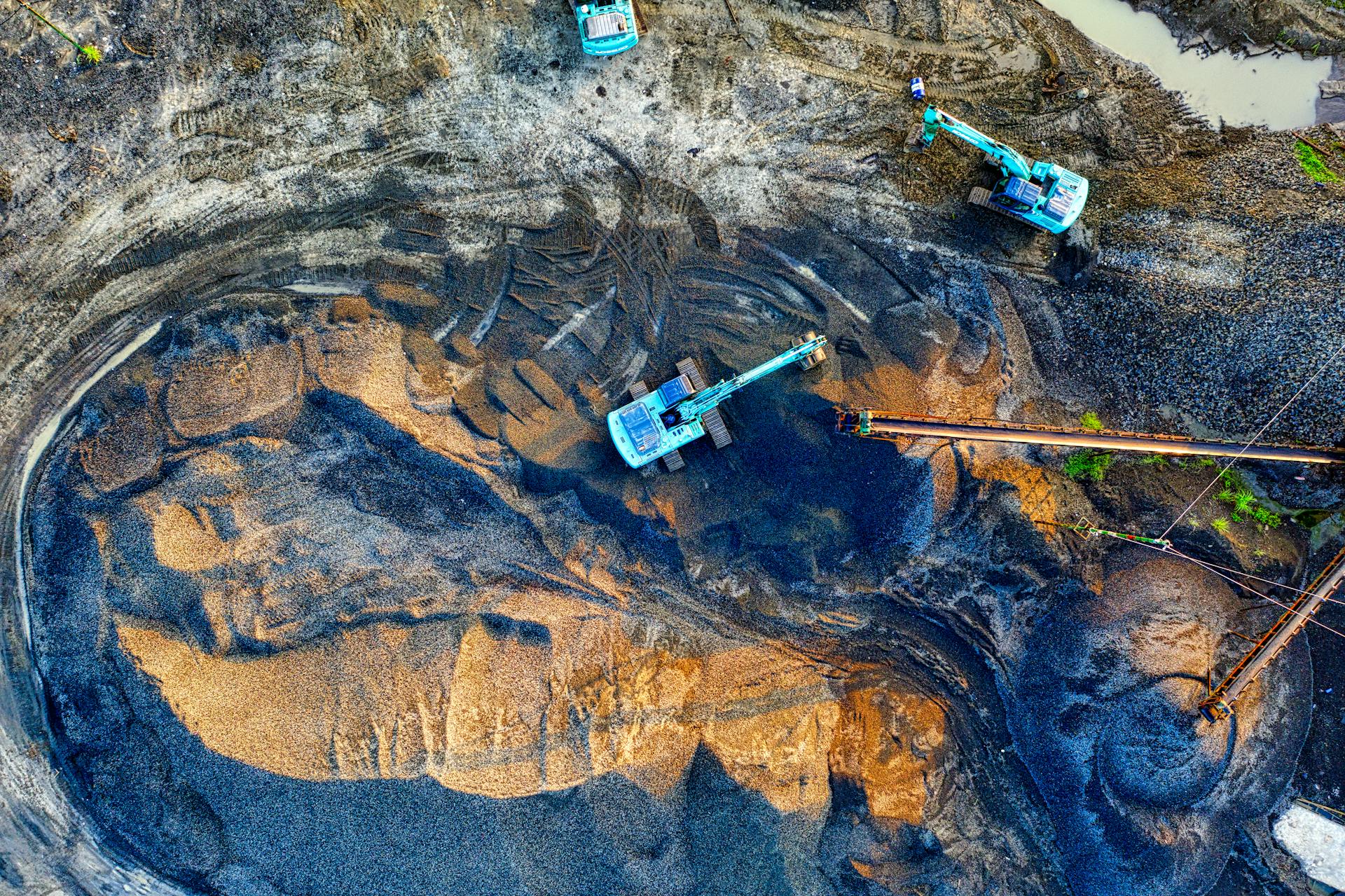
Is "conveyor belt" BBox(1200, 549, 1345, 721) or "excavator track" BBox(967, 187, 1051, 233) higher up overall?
"excavator track" BBox(967, 187, 1051, 233)

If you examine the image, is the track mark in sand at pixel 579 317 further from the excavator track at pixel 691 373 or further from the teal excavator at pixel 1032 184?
the teal excavator at pixel 1032 184

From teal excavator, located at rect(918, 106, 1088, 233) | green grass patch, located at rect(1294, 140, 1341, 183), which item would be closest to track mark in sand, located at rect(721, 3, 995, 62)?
teal excavator, located at rect(918, 106, 1088, 233)

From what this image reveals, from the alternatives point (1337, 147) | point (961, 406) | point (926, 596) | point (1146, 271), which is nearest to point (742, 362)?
point (961, 406)

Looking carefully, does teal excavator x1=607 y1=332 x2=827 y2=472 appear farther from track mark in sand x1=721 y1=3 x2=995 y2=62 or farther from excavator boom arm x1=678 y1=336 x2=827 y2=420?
track mark in sand x1=721 y1=3 x2=995 y2=62

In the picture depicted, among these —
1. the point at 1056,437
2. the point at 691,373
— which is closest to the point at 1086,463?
the point at 1056,437

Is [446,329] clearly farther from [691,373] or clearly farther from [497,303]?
[691,373]

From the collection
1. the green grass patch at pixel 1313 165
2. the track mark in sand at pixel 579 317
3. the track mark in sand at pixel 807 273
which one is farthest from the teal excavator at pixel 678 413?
the green grass patch at pixel 1313 165

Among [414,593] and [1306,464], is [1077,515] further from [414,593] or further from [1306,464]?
[414,593]
